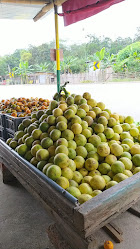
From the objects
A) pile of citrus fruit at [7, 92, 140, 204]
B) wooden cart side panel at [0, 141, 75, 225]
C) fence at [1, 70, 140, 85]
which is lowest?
wooden cart side panel at [0, 141, 75, 225]

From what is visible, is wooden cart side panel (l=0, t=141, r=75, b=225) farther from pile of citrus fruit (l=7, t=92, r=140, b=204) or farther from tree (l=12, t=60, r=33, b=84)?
tree (l=12, t=60, r=33, b=84)

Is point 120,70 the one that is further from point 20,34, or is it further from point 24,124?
point 24,124

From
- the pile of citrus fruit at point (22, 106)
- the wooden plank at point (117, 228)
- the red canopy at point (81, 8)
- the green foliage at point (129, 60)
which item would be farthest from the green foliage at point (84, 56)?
the wooden plank at point (117, 228)

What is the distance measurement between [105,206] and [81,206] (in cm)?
16

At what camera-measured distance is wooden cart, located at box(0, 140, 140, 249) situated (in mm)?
1138

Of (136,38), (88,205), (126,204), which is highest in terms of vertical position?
(136,38)

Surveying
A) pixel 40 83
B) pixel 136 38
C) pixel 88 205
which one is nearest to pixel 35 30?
pixel 40 83

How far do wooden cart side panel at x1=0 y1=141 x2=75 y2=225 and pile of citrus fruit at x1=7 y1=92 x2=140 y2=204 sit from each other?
96mm

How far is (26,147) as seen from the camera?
207cm

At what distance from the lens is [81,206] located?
1159mm

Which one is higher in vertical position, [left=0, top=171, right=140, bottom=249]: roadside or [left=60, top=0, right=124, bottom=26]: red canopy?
[left=60, top=0, right=124, bottom=26]: red canopy

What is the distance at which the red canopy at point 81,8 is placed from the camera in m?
3.24

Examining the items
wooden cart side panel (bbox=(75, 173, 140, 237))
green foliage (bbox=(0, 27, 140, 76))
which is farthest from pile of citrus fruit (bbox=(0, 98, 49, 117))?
green foliage (bbox=(0, 27, 140, 76))

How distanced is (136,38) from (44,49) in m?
15.2
